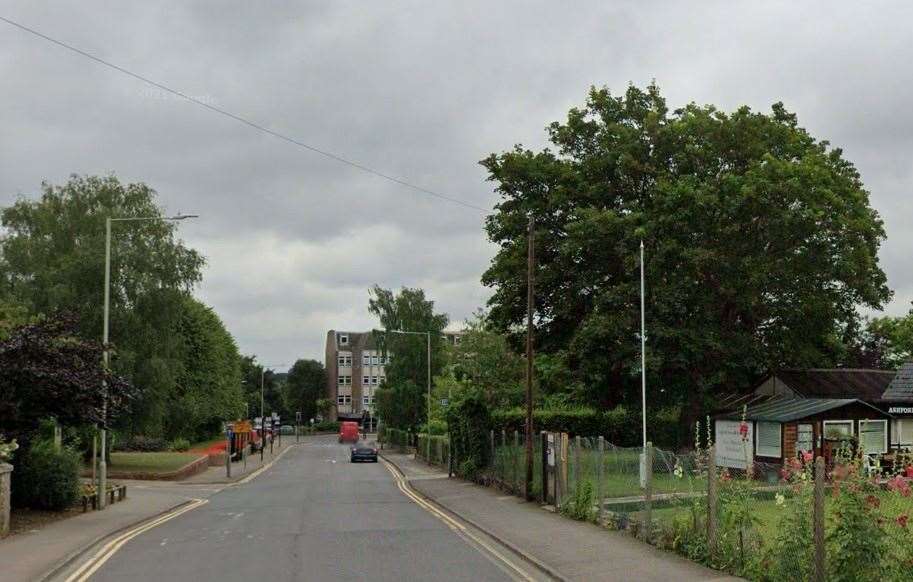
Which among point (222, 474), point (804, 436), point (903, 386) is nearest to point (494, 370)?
point (222, 474)

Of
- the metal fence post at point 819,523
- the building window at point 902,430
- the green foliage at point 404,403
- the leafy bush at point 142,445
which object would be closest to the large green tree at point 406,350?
the green foliage at point 404,403

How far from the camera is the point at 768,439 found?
36.7m

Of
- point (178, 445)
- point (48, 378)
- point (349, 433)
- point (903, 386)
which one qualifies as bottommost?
point (349, 433)

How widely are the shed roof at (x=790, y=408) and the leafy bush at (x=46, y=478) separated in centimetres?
2213

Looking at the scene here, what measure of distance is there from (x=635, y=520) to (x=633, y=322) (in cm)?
2101

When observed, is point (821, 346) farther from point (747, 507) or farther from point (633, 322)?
point (747, 507)

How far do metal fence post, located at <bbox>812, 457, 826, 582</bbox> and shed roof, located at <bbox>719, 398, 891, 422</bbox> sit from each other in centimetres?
2432

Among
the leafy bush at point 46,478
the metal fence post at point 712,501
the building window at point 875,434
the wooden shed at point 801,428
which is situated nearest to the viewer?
the metal fence post at point 712,501

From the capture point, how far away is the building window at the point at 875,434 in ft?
118

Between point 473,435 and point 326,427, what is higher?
point 473,435

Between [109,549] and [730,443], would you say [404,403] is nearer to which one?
[730,443]

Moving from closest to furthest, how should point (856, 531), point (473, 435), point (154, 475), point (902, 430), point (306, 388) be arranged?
point (856, 531), point (473, 435), point (902, 430), point (154, 475), point (306, 388)

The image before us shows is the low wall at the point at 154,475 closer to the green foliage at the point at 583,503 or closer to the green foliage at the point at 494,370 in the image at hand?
the green foliage at the point at 494,370

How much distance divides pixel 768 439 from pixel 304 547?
2437 centimetres
